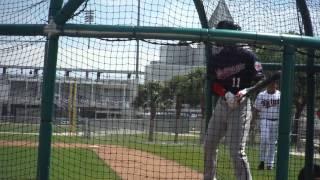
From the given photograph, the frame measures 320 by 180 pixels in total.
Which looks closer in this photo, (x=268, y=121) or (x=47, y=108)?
(x=47, y=108)

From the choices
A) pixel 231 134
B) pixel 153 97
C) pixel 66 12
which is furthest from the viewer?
pixel 153 97

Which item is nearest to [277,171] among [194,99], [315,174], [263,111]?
[315,174]

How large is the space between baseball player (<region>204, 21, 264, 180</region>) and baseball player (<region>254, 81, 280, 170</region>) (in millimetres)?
4135

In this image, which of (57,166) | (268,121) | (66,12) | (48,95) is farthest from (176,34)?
(268,121)

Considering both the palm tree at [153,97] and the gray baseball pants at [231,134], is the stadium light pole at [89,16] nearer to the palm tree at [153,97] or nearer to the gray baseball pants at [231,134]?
the gray baseball pants at [231,134]

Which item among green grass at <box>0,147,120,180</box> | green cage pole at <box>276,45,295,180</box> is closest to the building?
green grass at <box>0,147,120,180</box>

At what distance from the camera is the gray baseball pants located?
5141mm

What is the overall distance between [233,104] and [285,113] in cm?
74

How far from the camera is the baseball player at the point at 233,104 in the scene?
514 centimetres

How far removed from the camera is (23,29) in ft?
15.5

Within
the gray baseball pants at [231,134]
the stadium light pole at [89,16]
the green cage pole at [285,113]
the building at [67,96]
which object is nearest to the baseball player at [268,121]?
the building at [67,96]

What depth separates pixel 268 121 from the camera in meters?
10.3

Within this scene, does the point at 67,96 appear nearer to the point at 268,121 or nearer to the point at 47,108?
the point at 268,121

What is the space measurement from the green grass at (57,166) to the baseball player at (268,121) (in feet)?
9.57
